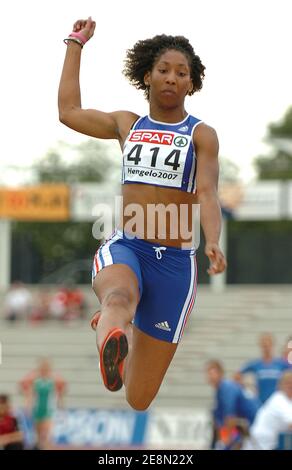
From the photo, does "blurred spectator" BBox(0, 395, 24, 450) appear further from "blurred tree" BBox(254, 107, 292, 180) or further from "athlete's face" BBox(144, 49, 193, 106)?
"blurred tree" BBox(254, 107, 292, 180)

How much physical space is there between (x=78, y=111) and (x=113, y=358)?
7.13ft

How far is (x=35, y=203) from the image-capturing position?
39469 mm

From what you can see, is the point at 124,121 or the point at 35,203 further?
the point at 35,203

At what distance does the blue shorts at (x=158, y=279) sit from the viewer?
866cm

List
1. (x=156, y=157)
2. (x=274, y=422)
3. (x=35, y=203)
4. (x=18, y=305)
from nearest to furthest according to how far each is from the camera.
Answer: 1. (x=156, y=157)
2. (x=274, y=422)
3. (x=18, y=305)
4. (x=35, y=203)

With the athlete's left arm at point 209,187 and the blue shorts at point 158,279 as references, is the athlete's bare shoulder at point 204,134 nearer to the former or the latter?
the athlete's left arm at point 209,187

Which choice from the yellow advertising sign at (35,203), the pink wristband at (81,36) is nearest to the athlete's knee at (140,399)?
the pink wristband at (81,36)

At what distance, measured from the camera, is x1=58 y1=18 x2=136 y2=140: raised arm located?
8867mm

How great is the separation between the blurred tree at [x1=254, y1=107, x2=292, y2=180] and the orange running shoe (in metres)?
54.8

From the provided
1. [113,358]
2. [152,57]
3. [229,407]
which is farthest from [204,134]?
[229,407]

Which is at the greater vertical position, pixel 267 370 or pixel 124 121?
pixel 124 121

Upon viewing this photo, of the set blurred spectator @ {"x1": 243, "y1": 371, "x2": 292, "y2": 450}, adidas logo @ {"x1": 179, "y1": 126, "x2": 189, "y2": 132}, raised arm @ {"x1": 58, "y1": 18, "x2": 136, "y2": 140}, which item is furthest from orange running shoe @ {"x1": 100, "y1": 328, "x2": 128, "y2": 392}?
blurred spectator @ {"x1": 243, "y1": 371, "x2": 292, "y2": 450}

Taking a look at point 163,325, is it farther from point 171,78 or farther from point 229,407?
point 229,407

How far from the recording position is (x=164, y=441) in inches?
859
